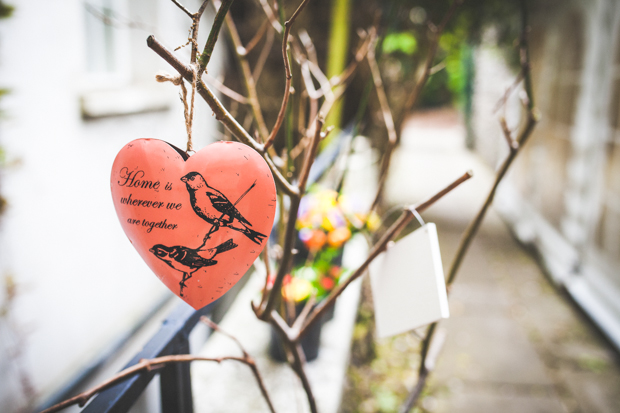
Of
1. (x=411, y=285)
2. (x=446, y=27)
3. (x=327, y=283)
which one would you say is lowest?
(x=327, y=283)

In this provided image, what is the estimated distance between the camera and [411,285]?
0.67 metres

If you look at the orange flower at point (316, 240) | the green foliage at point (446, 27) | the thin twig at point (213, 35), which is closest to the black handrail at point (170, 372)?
the thin twig at point (213, 35)

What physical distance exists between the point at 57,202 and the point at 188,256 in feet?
6.18

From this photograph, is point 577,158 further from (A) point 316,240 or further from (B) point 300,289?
(B) point 300,289

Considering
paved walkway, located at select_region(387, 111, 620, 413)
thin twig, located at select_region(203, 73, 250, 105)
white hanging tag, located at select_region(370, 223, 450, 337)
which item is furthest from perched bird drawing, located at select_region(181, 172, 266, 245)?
paved walkway, located at select_region(387, 111, 620, 413)

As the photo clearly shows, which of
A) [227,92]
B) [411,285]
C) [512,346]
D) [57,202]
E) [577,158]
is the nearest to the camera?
[411,285]

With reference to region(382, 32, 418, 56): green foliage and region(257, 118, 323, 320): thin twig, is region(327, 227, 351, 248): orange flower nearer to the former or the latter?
region(257, 118, 323, 320): thin twig

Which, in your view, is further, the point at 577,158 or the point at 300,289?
the point at 577,158

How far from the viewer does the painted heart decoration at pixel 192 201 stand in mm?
489

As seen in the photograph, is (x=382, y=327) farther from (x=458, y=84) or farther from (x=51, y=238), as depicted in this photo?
(x=458, y=84)

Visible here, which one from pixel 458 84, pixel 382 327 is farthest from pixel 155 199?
pixel 458 84

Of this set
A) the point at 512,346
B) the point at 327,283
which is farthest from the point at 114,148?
the point at 512,346

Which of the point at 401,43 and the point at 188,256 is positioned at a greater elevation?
the point at 401,43

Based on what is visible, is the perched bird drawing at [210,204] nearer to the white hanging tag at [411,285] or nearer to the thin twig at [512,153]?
the white hanging tag at [411,285]
